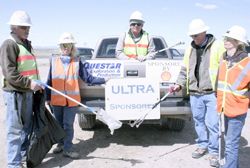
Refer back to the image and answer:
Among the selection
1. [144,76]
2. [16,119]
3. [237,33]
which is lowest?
[16,119]

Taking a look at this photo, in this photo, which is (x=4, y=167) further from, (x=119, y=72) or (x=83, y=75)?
(x=119, y=72)

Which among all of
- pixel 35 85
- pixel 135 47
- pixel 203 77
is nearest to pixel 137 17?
pixel 135 47

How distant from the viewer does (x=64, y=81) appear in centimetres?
532

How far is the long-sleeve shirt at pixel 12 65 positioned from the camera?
4.50m

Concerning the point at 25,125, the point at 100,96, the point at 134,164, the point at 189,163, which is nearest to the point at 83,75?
the point at 100,96

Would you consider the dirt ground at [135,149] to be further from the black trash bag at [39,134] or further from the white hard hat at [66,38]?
the white hard hat at [66,38]

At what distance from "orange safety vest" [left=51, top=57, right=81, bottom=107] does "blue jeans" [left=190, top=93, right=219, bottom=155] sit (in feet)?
5.61

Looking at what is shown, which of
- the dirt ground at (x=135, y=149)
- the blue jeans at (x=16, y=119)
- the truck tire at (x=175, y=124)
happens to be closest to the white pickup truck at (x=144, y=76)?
the dirt ground at (x=135, y=149)

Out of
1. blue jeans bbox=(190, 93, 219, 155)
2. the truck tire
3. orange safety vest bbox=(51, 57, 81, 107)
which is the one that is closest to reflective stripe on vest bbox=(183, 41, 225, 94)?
blue jeans bbox=(190, 93, 219, 155)

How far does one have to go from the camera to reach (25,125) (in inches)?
195

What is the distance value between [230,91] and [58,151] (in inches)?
110

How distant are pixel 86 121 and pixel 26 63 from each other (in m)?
2.27

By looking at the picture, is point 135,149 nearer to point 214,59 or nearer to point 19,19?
point 214,59

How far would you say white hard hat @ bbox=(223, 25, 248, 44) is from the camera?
4180 millimetres
